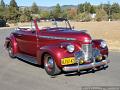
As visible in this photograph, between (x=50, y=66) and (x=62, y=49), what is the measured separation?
0.77 m

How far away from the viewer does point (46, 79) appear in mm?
9516

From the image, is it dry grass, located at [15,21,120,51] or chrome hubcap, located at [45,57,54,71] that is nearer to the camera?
chrome hubcap, located at [45,57,54,71]

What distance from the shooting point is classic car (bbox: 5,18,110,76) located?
374 inches

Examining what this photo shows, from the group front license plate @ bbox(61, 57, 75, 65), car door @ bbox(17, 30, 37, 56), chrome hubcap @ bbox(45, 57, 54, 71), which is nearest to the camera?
front license plate @ bbox(61, 57, 75, 65)

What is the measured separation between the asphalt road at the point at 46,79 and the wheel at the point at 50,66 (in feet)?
0.49

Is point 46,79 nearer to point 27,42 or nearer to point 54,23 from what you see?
point 27,42

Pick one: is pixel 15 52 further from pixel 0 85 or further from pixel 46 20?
pixel 0 85

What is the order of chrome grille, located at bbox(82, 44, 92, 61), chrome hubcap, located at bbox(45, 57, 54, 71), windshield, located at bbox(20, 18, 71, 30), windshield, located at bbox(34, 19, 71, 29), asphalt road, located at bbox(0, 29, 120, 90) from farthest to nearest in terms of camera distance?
windshield, located at bbox(34, 19, 71, 29)
windshield, located at bbox(20, 18, 71, 30)
chrome hubcap, located at bbox(45, 57, 54, 71)
chrome grille, located at bbox(82, 44, 92, 61)
asphalt road, located at bbox(0, 29, 120, 90)

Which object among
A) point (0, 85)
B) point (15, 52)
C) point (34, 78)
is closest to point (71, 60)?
point (34, 78)

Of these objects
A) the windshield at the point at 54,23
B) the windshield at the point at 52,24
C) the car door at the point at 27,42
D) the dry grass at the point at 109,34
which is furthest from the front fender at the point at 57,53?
the dry grass at the point at 109,34

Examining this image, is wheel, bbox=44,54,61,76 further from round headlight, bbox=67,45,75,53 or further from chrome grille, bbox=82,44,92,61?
chrome grille, bbox=82,44,92,61

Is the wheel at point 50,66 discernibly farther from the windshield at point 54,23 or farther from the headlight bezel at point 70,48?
the windshield at point 54,23

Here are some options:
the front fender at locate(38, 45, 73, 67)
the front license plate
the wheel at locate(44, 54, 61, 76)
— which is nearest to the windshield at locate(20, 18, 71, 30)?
the wheel at locate(44, 54, 61, 76)

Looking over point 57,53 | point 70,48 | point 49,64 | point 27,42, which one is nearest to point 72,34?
point 70,48
